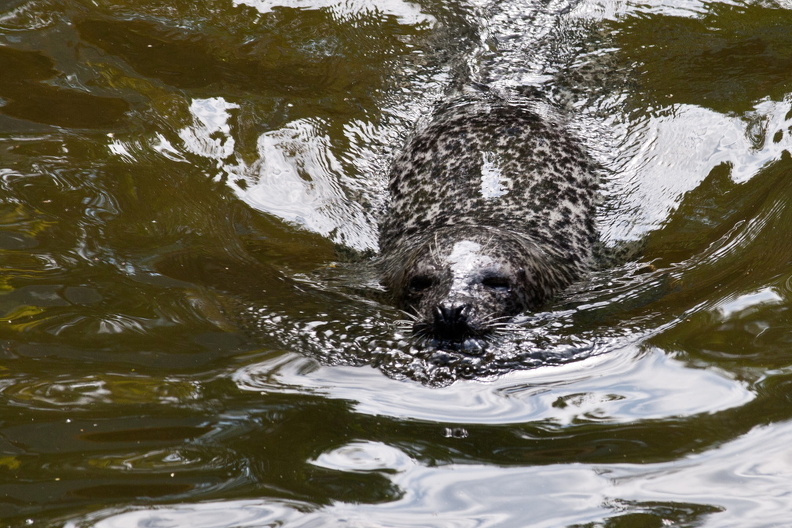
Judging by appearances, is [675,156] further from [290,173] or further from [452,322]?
[452,322]

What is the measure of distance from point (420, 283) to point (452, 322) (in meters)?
0.76

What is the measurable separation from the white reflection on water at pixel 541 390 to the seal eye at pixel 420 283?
3.43 ft

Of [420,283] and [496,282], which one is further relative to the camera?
[420,283]

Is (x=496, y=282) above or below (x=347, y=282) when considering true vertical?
below

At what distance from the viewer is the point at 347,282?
6.40 m

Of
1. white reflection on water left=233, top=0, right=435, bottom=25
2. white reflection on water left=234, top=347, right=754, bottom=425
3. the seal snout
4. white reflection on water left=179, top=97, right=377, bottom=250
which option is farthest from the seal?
white reflection on water left=233, top=0, right=435, bottom=25

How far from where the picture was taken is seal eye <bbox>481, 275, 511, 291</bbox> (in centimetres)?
574

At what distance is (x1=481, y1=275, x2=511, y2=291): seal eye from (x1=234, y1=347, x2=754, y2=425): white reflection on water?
90cm

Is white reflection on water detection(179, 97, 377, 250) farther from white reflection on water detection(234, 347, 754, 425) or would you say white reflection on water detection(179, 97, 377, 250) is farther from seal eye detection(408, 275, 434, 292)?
white reflection on water detection(234, 347, 754, 425)

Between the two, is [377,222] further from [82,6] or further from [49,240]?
[82,6]

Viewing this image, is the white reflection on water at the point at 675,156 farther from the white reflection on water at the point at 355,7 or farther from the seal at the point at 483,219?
the white reflection on water at the point at 355,7

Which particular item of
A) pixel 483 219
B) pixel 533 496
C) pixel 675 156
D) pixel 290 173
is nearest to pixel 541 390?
pixel 533 496

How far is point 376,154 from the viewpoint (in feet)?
27.1

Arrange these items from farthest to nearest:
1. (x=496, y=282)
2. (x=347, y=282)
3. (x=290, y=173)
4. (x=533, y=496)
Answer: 1. (x=290, y=173)
2. (x=347, y=282)
3. (x=496, y=282)
4. (x=533, y=496)
